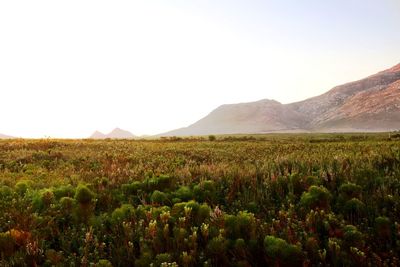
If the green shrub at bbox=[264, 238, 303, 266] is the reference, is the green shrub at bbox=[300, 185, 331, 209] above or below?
above

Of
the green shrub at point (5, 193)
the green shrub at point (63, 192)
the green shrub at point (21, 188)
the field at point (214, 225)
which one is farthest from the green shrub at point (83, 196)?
the green shrub at point (21, 188)

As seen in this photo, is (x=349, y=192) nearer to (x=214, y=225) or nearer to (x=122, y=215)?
(x=214, y=225)

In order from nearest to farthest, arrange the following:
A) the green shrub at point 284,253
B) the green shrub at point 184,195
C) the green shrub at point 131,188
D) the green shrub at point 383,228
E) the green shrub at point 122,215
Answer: the green shrub at point 284,253 → the green shrub at point 383,228 → the green shrub at point 122,215 → the green shrub at point 184,195 → the green shrub at point 131,188

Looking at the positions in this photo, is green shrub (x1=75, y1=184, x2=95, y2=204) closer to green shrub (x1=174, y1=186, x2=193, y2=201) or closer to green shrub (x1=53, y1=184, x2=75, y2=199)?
green shrub (x1=53, y1=184, x2=75, y2=199)

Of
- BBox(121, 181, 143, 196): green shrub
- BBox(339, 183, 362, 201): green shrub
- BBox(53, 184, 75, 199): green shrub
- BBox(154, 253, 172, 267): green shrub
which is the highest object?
BBox(53, 184, 75, 199): green shrub

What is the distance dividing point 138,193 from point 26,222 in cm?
258

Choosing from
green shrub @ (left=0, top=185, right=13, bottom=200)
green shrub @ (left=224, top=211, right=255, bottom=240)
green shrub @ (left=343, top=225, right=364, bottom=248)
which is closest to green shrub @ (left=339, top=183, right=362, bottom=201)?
green shrub @ (left=343, top=225, right=364, bottom=248)

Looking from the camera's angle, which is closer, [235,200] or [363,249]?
[363,249]

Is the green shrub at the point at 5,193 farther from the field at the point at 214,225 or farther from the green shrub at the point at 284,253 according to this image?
the green shrub at the point at 284,253

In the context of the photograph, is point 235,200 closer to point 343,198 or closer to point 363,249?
point 343,198

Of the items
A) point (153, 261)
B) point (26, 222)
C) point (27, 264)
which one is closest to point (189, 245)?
point (153, 261)

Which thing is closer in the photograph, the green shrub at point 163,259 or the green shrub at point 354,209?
the green shrub at point 163,259

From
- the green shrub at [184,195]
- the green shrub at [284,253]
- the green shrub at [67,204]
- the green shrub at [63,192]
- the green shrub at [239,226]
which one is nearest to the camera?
the green shrub at [284,253]

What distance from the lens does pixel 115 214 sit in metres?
6.16
